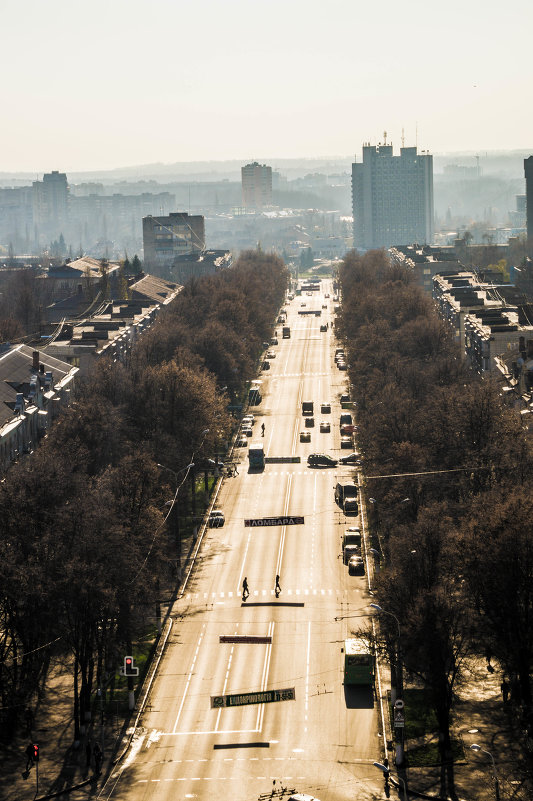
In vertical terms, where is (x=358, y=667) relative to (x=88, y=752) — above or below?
above

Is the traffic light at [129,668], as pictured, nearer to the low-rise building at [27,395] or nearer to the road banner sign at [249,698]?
the road banner sign at [249,698]

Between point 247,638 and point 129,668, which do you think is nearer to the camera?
point 129,668

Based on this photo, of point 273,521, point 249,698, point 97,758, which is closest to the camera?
point 97,758

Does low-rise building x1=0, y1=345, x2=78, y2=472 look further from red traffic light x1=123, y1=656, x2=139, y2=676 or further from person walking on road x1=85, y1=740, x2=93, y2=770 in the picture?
person walking on road x1=85, y1=740, x2=93, y2=770

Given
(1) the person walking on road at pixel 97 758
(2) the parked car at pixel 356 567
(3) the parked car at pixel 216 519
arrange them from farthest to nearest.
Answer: (3) the parked car at pixel 216 519 < (2) the parked car at pixel 356 567 < (1) the person walking on road at pixel 97 758

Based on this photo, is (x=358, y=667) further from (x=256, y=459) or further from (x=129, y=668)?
(x=256, y=459)

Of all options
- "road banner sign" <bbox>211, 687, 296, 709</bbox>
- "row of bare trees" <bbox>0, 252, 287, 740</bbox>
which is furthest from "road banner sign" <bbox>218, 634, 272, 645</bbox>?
"road banner sign" <bbox>211, 687, 296, 709</bbox>

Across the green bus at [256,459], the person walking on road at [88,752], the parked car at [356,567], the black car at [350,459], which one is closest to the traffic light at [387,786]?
the person walking on road at [88,752]

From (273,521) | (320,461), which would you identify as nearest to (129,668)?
(273,521)
